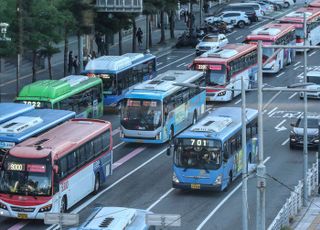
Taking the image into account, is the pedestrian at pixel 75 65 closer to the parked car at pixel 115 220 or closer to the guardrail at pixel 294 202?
the guardrail at pixel 294 202

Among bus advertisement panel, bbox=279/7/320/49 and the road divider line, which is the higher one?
bus advertisement panel, bbox=279/7/320/49

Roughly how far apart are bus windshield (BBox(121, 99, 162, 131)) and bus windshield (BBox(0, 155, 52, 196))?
13.6 m

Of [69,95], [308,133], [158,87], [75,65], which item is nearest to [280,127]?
[308,133]

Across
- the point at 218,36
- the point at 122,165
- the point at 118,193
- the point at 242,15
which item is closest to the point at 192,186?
the point at 118,193

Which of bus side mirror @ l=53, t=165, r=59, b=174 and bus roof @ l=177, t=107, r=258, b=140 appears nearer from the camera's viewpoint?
bus side mirror @ l=53, t=165, r=59, b=174

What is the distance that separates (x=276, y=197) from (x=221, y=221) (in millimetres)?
4597

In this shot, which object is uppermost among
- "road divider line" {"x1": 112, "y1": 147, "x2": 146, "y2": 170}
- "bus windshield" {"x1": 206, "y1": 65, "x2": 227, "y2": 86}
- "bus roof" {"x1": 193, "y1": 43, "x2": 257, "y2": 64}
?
"bus roof" {"x1": 193, "y1": 43, "x2": 257, "y2": 64}

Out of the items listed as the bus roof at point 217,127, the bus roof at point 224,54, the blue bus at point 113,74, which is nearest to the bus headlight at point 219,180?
the bus roof at point 217,127

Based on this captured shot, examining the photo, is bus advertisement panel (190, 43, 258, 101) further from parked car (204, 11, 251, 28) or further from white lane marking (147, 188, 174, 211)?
parked car (204, 11, 251, 28)

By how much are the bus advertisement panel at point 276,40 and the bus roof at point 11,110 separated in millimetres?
26417

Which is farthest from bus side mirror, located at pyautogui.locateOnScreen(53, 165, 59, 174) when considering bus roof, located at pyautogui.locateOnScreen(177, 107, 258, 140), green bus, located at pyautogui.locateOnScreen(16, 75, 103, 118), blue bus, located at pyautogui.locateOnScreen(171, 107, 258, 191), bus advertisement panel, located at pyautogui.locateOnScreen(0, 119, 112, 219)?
green bus, located at pyautogui.locateOnScreen(16, 75, 103, 118)

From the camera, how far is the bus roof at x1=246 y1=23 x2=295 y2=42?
76.8 metres

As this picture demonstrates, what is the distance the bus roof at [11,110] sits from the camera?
4894 centimetres

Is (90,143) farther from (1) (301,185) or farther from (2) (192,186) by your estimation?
(1) (301,185)
